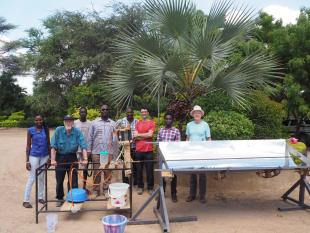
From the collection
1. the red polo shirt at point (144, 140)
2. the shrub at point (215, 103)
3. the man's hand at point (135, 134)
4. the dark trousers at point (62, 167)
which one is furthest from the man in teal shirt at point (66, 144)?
the shrub at point (215, 103)

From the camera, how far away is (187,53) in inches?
300

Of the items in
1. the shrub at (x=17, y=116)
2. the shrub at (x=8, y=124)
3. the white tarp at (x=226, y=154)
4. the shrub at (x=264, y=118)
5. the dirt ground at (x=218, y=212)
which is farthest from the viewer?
Result: the shrub at (x=17, y=116)

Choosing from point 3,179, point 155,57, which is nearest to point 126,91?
point 155,57

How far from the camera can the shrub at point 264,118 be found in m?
8.59

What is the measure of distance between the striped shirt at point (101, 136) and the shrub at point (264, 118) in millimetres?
3485

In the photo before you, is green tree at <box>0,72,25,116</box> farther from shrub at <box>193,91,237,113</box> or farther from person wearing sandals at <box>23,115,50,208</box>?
person wearing sandals at <box>23,115,50,208</box>

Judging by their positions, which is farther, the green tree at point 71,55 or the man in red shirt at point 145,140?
the green tree at point 71,55

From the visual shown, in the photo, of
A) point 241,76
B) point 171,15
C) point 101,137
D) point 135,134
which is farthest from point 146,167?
point 171,15

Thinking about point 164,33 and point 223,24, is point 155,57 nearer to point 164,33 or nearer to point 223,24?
point 164,33

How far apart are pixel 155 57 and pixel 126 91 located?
0.98 metres

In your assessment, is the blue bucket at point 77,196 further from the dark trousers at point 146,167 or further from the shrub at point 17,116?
the shrub at point 17,116

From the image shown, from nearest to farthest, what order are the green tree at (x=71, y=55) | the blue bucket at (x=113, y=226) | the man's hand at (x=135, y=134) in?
the blue bucket at (x=113, y=226) → the man's hand at (x=135, y=134) → the green tree at (x=71, y=55)

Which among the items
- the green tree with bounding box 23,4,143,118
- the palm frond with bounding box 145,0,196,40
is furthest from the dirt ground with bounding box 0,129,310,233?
the green tree with bounding box 23,4,143,118

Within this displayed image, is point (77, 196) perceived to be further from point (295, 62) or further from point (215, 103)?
point (295, 62)
